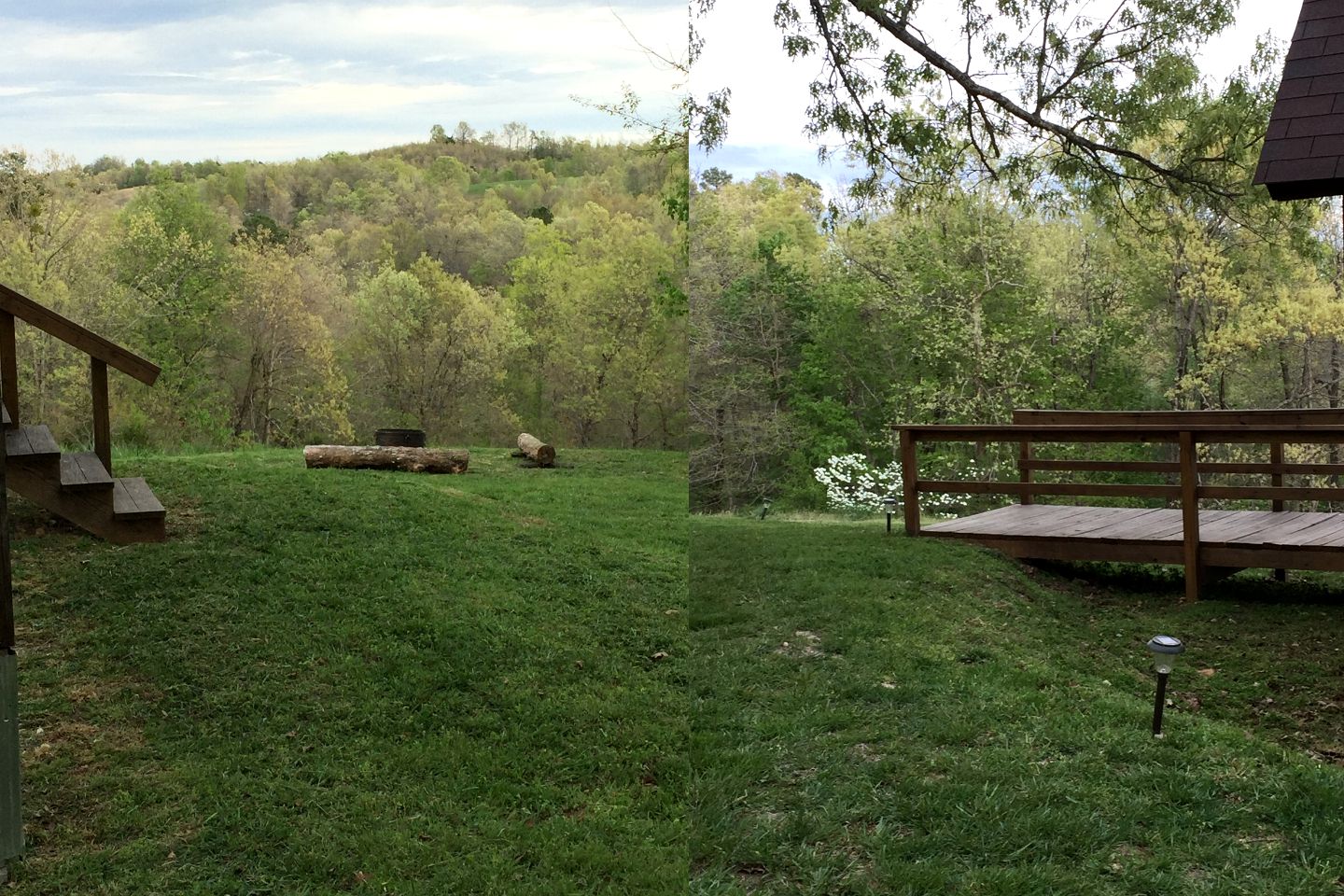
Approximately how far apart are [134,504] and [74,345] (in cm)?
58

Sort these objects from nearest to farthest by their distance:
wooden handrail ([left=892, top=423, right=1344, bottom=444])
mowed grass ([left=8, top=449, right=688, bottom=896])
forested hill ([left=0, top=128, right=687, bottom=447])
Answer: mowed grass ([left=8, top=449, right=688, bottom=896]) → wooden handrail ([left=892, top=423, right=1344, bottom=444]) → forested hill ([left=0, top=128, right=687, bottom=447])

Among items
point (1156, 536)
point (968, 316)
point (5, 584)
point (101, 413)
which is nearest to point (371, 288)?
point (101, 413)

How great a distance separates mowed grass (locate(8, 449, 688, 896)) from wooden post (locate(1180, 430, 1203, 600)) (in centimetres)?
181

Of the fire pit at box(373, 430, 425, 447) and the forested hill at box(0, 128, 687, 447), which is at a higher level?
the forested hill at box(0, 128, 687, 447)

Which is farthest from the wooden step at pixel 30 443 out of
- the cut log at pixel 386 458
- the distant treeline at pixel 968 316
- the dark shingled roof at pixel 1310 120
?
the dark shingled roof at pixel 1310 120

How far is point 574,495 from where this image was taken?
217 inches

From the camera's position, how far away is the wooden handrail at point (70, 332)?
3369 millimetres

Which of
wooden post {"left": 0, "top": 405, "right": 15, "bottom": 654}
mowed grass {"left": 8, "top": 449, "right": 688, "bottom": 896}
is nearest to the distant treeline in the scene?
mowed grass {"left": 8, "top": 449, "right": 688, "bottom": 896}

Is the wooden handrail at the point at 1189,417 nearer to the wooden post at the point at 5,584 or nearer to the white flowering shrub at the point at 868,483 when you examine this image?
the white flowering shrub at the point at 868,483

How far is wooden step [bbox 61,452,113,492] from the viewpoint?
346cm

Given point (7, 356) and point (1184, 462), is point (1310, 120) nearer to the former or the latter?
point (1184, 462)

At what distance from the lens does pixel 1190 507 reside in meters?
3.59

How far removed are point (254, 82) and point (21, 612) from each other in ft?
12.4

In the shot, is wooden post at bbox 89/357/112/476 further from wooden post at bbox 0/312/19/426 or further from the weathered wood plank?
the weathered wood plank
